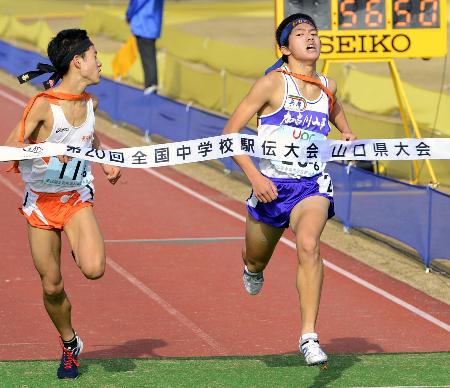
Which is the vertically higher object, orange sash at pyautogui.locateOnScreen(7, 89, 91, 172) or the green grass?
orange sash at pyautogui.locateOnScreen(7, 89, 91, 172)

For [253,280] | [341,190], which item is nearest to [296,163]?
[253,280]

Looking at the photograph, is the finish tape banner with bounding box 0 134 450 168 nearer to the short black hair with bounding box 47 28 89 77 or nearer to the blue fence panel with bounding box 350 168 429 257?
the short black hair with bounding box 47 28 89 77

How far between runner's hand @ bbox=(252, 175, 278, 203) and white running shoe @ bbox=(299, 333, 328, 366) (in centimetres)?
101

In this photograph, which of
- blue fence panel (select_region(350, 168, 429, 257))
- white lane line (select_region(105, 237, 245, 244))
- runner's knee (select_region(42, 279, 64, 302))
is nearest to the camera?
runner's knee (select_region(42, 279, 64, 302))

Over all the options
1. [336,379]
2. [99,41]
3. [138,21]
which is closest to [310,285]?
[336,379]

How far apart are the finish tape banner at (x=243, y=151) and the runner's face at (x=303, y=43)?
0.61m

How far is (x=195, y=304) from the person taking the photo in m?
13.0

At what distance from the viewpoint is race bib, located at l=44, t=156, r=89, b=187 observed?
30.2 ft

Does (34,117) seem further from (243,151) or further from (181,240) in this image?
(181,240)

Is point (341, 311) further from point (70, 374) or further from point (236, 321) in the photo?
point (70, 374)

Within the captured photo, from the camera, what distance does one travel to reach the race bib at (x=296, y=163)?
9375mm

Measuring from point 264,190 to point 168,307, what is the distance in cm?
395

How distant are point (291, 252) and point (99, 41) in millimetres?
24947

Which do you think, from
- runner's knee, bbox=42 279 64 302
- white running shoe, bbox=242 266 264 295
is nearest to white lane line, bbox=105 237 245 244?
white running shoe, bbox=242 266 264 295
